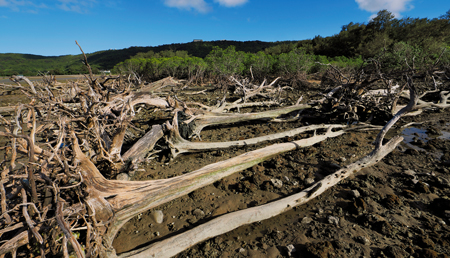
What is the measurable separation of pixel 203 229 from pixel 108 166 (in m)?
2.00

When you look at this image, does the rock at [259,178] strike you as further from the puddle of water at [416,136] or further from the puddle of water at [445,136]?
the puddle of water at [445,136]

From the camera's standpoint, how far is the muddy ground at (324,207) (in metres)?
2.20

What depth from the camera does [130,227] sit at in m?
2.56

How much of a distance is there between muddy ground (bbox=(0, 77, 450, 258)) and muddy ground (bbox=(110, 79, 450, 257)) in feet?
0.03

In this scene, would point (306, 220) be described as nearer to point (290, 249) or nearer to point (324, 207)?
point (324, 207)

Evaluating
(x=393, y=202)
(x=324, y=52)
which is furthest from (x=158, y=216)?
(x=324, y=52)

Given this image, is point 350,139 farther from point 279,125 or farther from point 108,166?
point 108,166

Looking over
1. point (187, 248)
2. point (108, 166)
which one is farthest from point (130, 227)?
point (108, 166)

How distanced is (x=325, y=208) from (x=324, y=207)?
0.02 m

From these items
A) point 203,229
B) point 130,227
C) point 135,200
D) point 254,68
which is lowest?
point 130,227

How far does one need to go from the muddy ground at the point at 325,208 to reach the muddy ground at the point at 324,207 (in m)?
0.01

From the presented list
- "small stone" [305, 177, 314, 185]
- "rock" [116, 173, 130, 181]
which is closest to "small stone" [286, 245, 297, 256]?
"small stone" [305, 177, 314, 185]

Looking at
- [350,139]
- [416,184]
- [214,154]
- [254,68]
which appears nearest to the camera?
[416,184]

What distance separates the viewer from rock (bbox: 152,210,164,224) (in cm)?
264
